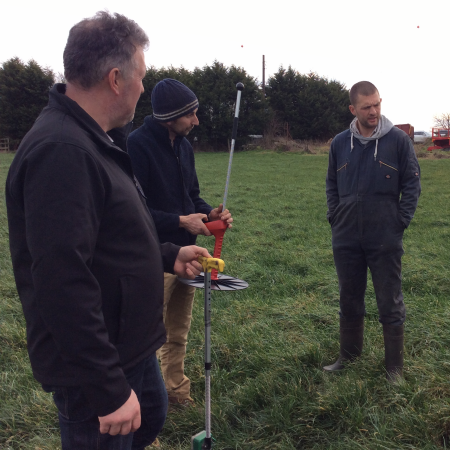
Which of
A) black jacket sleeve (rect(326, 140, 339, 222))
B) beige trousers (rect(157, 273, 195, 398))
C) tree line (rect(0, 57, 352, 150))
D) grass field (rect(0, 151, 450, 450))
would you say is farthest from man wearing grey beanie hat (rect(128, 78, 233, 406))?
tree line (rect(0, 57, 352, 150))

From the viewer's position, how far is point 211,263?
215 cm

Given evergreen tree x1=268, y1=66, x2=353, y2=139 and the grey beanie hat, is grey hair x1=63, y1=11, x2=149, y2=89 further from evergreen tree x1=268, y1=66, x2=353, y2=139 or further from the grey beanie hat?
evergreen tree x1=268, y1=66, x2=353, y2=139

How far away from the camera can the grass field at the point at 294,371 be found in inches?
112

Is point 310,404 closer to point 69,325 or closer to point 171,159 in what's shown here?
point 171,159

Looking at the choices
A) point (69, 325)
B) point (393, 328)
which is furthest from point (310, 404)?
point (69, 325)

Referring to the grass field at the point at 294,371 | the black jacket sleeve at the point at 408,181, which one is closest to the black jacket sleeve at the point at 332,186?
the black jacket sleeve at the point at 408,181

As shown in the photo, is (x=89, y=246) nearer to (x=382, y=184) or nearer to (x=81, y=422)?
(x=81, y=422)

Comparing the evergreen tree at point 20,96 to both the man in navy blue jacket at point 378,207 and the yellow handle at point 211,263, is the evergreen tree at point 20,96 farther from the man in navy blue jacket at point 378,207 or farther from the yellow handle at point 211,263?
the yellow handle at point 211,263

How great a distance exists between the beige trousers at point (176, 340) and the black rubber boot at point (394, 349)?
150 centimetres

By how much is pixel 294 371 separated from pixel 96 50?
2.72 metres

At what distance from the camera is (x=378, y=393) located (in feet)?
10.6

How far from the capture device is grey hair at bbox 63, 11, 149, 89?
167 cm

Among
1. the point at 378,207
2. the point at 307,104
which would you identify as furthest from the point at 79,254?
the point at 307,104

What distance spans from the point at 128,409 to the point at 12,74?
129 feet
